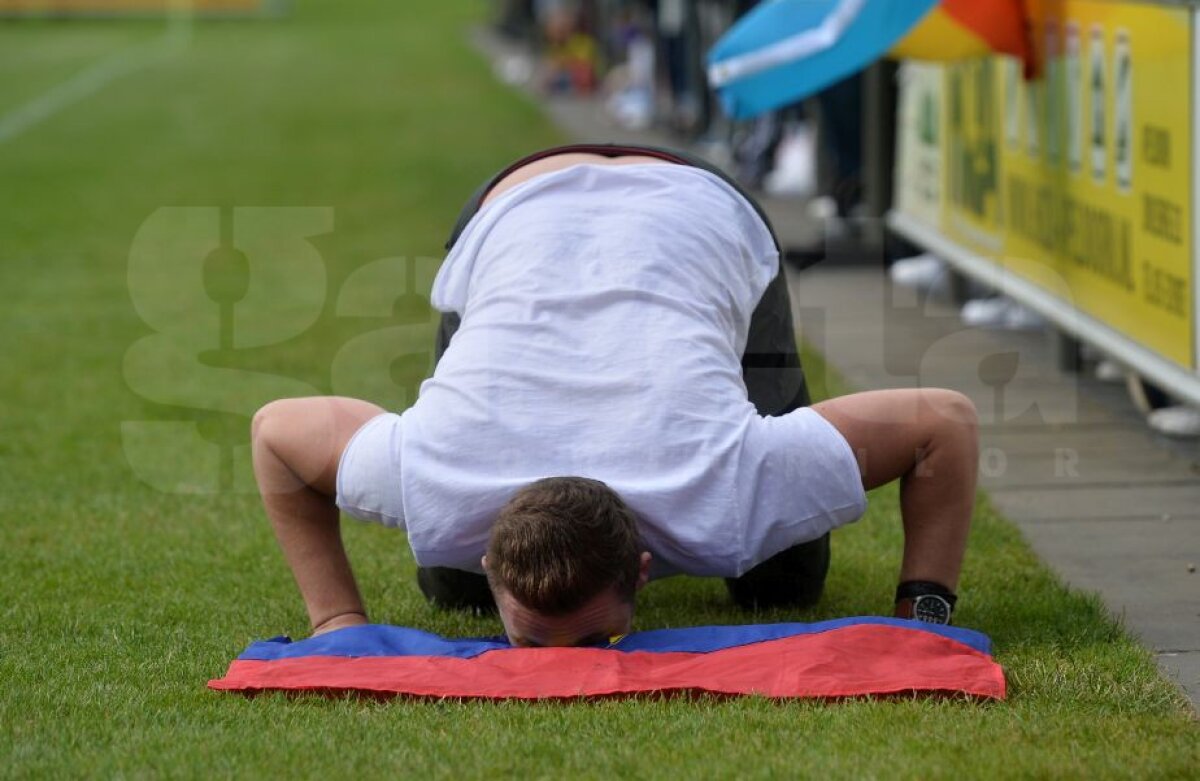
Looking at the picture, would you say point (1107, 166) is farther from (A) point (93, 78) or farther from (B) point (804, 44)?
(A) point (93, 78)

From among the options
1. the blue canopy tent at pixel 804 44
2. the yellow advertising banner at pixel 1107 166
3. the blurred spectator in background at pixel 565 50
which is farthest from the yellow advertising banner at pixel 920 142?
the blurred spectator in background at pixel 565 50

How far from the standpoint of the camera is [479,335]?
12.5ft

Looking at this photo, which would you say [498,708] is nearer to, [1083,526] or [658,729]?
[658,729]

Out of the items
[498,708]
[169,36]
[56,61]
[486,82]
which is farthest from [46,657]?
[169,36]

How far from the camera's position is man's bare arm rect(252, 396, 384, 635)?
3842mm

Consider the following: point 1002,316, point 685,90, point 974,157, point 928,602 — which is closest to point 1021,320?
point 1002,316

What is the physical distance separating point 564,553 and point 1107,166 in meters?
3.83

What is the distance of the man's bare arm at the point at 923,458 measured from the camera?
3.80 m

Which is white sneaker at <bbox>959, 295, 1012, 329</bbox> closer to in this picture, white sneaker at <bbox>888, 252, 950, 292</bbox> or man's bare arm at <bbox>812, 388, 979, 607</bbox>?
white sneaker at <bbox>888, 252, 950, 292</bbox>

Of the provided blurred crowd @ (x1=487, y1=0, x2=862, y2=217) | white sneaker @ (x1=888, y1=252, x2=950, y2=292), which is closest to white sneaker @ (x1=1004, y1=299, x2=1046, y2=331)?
white sneaker @ (x1=888, y1=252, x2=950, y2=292)

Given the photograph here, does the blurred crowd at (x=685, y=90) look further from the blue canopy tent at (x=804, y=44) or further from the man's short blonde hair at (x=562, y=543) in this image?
the man's short blonde hair at (x=562, y=543)

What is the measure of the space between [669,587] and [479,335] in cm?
106

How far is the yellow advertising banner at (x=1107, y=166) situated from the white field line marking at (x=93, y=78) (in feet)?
39.6

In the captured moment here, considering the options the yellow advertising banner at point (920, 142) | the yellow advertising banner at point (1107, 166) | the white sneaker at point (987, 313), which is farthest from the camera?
the yellow advertising banner at point (920, 142)
